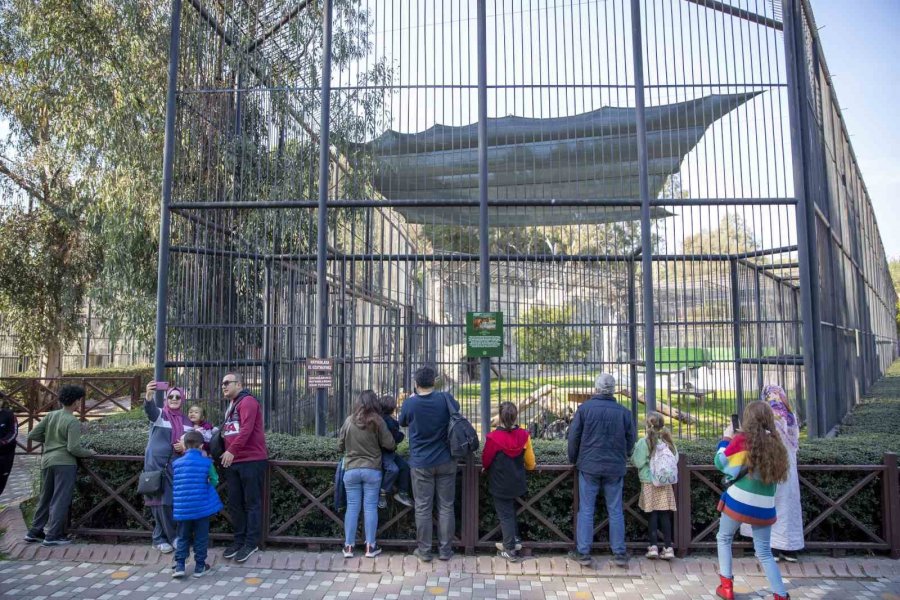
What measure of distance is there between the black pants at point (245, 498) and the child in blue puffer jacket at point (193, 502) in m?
0.26

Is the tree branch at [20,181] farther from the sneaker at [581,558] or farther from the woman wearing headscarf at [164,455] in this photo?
the sneaker at [581,558]

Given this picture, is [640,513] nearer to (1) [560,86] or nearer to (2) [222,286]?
(1) [560,86]

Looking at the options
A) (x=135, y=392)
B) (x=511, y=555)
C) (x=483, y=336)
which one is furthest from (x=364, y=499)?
(x=135, y=392)

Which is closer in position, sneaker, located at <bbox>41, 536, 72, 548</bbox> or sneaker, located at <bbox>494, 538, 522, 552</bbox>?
sneaker, located at <bbox>494, 538, 522, 552</bbox>

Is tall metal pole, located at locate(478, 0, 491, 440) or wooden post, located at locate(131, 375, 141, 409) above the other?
tall metal pole, located at locate(478, 0, 491, 440)

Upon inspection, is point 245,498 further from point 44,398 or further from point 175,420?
point 44,398

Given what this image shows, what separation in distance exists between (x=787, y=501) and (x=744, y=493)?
A: 0.99 meters

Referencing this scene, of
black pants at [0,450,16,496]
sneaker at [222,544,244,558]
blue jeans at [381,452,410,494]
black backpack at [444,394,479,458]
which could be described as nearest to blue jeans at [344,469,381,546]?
blue jeans at [381,452,410,494]

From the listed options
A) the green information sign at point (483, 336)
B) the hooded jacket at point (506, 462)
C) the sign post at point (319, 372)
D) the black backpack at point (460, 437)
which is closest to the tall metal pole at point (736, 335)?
the green information sign at point (483, 336)

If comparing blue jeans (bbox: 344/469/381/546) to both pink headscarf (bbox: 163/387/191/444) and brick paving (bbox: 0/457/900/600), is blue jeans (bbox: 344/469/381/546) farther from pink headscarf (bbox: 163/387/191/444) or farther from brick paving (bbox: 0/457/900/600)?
pink headscarf (bbox: 163/387/191/444)

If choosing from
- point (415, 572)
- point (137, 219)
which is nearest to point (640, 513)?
point (415, 572)

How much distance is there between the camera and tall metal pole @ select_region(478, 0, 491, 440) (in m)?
6.48

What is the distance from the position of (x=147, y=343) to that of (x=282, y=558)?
966cm

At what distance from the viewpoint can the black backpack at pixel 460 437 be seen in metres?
4.87
